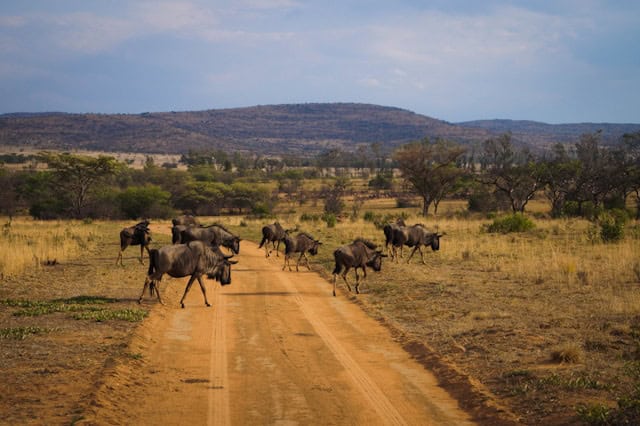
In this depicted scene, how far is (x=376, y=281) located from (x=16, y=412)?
13.4 metres

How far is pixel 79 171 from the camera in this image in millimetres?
56500

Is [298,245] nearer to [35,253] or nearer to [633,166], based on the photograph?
[35,253]

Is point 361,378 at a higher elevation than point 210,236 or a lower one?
lower

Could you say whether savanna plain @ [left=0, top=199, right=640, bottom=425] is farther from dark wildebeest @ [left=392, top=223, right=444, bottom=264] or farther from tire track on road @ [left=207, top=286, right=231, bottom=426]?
tire track on road @ [left=207, top=286, right=231, bottom=426]

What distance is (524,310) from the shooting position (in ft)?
47.8

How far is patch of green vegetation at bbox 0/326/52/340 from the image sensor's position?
11664mm

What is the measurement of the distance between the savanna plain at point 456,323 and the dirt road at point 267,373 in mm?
434

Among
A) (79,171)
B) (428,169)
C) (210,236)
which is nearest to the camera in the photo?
(210,236)

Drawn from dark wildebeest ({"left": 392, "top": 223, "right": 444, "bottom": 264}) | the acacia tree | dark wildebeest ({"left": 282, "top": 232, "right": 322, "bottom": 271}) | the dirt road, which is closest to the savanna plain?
the dirt road

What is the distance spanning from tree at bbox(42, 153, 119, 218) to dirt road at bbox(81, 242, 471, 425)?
44682 millimetres

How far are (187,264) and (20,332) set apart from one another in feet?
14.0

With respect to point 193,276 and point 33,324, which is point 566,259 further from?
point 33,324

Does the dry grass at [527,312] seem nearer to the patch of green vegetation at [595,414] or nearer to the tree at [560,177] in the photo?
the patch of green vegetation at [595,414]

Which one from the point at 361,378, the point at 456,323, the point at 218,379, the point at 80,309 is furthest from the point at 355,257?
the point at 218,379
